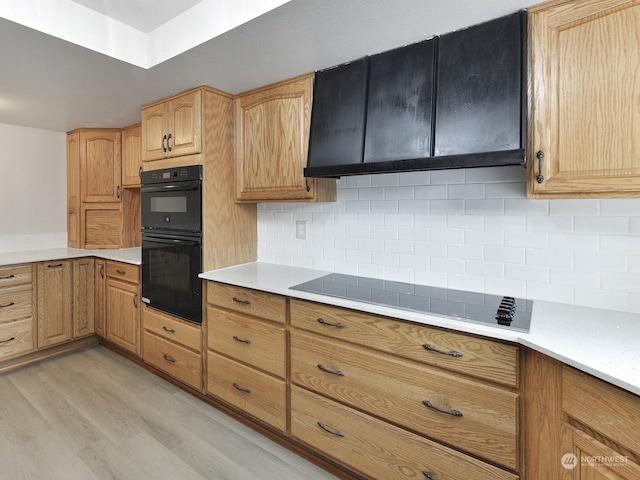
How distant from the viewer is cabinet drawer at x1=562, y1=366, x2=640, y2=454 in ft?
3.05

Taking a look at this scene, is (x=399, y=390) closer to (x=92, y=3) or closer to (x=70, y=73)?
(x=92, y=3)

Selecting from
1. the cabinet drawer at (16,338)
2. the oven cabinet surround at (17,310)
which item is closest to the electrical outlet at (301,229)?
the oven cabinet surround at (17,310)

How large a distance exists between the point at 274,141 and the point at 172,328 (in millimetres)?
1538

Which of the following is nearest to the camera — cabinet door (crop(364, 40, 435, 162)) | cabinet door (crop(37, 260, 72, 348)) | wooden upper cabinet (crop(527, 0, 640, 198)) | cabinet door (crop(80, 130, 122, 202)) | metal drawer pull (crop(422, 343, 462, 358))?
wooden upper cabinet (crop(527, 0, 640, 198))

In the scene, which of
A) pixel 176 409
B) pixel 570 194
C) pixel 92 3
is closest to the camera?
pixel 570 194

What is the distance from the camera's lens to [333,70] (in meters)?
1.94

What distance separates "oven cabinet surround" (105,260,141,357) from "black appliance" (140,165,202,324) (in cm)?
20

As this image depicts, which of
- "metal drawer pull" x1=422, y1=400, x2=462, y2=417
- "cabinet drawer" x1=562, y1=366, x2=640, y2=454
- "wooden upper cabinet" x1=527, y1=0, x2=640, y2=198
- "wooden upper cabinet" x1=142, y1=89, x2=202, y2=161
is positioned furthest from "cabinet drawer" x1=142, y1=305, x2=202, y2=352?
"wooden upper cabinet" x1=527, y1=0, x2=640, y2=198

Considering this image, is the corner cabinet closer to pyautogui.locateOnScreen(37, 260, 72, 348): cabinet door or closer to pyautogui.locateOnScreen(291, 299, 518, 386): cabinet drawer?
pyautogui.locateOnScreen(291, 299, 518, 386): cabinet drawer

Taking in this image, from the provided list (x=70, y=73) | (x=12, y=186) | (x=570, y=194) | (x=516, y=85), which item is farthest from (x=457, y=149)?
(x=12, y=186)

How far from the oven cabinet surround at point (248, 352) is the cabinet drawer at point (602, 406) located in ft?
4.15

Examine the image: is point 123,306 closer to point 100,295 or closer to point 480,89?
point 100,295

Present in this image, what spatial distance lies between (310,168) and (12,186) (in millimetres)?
3210

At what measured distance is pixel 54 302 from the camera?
3.00 m
